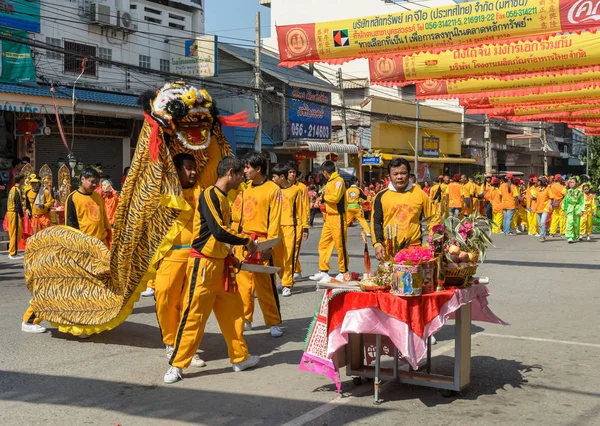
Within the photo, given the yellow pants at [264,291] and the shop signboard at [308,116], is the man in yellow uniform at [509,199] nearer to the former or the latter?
the shop signboard at [308,116]

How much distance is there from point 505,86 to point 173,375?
13.0 meters

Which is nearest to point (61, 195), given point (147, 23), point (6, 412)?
point (147, 23)

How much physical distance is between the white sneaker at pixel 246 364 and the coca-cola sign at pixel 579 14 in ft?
22.2

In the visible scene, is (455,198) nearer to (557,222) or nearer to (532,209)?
(532,209)

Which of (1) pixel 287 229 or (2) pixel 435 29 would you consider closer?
(1) pixel 287 229

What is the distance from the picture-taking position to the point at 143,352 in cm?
680

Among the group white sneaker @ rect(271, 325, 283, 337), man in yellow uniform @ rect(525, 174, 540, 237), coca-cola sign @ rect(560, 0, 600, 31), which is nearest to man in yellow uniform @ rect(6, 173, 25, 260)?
white sneaker @ rect(271, 325, 283, 337)

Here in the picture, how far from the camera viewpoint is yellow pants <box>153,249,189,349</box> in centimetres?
621

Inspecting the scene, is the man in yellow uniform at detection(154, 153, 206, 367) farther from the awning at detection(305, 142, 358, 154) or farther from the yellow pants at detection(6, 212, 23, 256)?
the awning at detection(305, 142, 358, 154)

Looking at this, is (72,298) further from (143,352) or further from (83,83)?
(83,83)

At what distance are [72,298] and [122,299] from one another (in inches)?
27.3

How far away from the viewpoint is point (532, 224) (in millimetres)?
21656

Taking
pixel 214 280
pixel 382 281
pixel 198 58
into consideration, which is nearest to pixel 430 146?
pixel 198 58

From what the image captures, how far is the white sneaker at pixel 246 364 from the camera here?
608 centimetres
